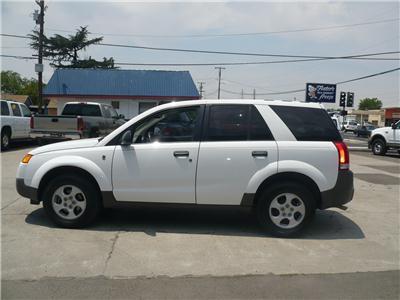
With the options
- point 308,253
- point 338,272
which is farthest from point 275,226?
point 338,272

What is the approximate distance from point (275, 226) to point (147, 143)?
2.02m

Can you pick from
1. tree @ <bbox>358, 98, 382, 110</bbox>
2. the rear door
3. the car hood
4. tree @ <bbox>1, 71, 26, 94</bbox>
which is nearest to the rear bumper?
the rear door

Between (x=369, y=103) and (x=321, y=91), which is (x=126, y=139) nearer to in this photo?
(x=321, y=91)

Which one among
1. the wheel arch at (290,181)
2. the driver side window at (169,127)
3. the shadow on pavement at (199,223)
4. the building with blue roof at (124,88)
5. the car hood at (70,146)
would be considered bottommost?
the shadow on pavement at (199,223)

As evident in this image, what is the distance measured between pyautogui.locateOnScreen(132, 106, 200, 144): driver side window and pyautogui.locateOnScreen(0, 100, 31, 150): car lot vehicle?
35.4 feet

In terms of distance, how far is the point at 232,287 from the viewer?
12.6ft

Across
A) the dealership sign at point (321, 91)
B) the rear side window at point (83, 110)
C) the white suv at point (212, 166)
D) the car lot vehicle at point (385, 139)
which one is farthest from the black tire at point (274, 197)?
the dealership sign at point (321, 91)

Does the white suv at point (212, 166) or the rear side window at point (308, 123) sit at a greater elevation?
the rear side window at point (308, 123)

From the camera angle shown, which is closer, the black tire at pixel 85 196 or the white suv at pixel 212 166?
the white suv at pixel 212 166

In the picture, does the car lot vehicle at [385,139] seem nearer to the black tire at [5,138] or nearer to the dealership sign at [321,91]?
the dealership sign at [321,91]

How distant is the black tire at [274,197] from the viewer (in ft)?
17.1

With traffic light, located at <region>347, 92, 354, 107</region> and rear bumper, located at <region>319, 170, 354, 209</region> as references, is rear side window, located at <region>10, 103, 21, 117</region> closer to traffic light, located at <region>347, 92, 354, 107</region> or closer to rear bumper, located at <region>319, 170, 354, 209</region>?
rear bumper, located at <region>319, 170, 354, 209</region>

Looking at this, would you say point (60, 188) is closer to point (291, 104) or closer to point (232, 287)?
point (232, 287)

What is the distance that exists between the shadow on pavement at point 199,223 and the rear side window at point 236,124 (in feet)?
3.16
